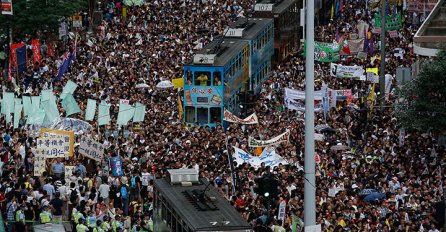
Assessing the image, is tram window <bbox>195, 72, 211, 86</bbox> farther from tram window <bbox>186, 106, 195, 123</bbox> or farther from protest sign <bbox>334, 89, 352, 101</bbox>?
protest sign <bbox>334, 89, 352, 101</bbox>

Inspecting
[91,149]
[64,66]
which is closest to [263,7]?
[64,66]

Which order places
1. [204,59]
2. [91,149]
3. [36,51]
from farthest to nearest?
[36,51] < [204,59] < [91,149]

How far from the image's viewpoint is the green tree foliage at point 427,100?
133 ft

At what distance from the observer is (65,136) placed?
37281 mm

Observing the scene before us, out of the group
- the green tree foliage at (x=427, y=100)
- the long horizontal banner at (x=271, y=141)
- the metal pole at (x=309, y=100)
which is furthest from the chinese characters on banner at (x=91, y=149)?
the metal pole at (x=309, y=100)

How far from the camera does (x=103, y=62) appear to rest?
55594 millimetres

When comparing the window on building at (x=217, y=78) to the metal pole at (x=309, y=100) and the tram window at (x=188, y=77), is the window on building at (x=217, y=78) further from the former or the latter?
the metal pole at (x=309, y=100)

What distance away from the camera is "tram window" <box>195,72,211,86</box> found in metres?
47.3

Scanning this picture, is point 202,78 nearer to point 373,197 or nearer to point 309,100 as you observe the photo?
point 373,197

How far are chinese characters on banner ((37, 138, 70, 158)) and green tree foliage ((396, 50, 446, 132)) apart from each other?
930 centimetres

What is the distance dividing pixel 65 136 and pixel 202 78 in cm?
1070

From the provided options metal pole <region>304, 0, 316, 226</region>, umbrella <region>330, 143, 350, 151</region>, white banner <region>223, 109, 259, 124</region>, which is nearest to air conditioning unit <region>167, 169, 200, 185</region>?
metal pole <region>304, 0, 316, 226</region>

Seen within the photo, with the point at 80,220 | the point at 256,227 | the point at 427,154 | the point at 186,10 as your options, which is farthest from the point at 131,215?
the point at 186,10

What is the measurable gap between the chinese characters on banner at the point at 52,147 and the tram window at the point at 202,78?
10.7 meters
